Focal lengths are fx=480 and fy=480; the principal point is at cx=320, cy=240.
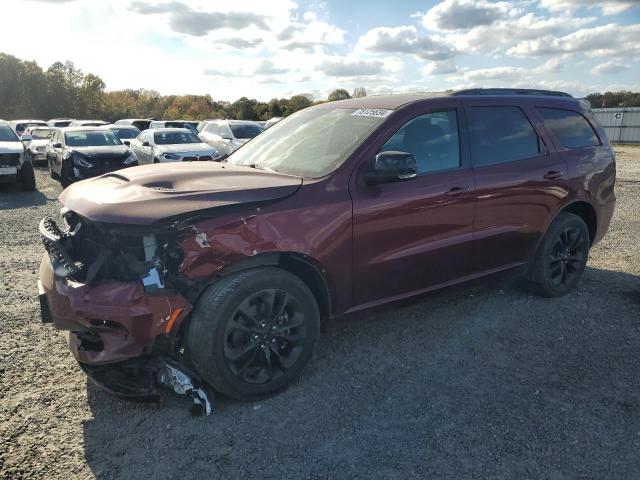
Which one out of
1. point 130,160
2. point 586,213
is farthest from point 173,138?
point 586,213

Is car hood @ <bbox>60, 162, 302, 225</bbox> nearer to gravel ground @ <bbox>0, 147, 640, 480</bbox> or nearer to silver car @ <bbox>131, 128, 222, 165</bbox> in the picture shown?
gravel ground @ <bbox>0, 147, 640, 480</bbox>

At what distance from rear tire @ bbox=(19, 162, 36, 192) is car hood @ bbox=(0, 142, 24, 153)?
36cm

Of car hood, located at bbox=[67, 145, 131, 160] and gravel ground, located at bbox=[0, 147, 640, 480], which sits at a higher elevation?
car hood, located at bbox=[67, 145, 131, 160]

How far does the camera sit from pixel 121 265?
284cm

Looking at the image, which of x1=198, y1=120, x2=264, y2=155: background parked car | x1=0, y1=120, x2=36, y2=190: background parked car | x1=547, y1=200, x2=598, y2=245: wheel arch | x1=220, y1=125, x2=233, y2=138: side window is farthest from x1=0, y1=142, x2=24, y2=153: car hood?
x1=547, y1=200, x2=598, y2=245: wheel arch

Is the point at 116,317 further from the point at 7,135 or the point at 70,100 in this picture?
the point at 70,100

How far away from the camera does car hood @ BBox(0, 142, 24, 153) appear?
450 inches

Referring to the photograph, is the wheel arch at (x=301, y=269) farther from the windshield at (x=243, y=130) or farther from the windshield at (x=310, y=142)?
the windshield at (x=243, y=130)

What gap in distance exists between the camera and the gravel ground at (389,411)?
2525 mm

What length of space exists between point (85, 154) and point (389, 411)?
36.3 feet

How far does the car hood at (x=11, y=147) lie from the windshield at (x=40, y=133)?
8.16m

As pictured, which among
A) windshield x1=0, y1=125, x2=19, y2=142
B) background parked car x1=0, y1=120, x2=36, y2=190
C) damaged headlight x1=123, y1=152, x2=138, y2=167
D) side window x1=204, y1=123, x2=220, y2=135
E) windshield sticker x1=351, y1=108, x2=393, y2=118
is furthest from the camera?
side window x1=204, y1=123, x2=220, y2=135

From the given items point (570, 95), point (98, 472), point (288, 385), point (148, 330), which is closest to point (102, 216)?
point (148, 330)

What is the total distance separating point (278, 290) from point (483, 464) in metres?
1.49
